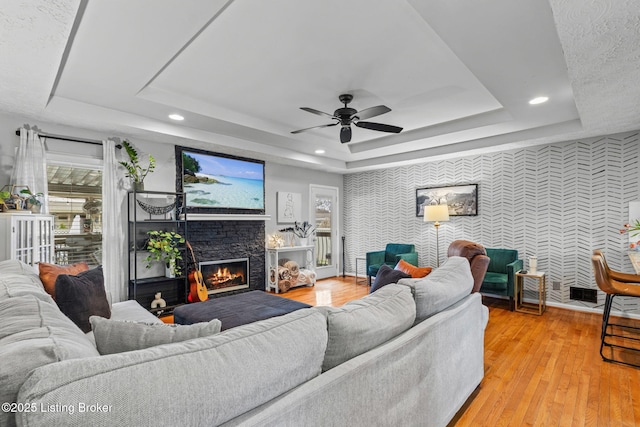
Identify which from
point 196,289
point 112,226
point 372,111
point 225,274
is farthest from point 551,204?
point 112,226

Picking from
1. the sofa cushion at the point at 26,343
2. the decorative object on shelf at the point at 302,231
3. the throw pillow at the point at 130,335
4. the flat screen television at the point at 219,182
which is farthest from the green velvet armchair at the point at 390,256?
the sofa cushion at the point at 26,343

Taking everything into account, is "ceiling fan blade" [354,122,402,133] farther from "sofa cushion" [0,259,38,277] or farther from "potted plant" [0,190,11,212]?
"potted plant" [0,190,11,212]

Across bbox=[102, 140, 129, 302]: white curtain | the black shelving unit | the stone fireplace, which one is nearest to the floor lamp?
the stone fireplace

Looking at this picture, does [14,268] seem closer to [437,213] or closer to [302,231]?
[302,231]

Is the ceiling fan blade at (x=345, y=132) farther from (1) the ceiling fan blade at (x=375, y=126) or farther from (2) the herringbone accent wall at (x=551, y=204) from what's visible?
(2) the herringbone accent wall at (x=551, y=204)

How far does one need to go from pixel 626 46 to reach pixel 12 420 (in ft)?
10.4

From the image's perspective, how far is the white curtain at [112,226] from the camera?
12.7 feet

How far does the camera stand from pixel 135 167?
4.05m

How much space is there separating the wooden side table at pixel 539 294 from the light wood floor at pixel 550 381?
0.33m

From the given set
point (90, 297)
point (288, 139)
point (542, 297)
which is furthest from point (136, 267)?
point (542, 297)

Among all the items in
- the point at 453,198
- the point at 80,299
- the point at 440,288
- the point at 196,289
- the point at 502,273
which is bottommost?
the point at 196,289

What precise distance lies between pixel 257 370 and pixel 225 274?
14.9 ft

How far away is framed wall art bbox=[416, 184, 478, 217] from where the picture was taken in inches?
210

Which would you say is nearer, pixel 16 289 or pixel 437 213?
pixel 16 289
